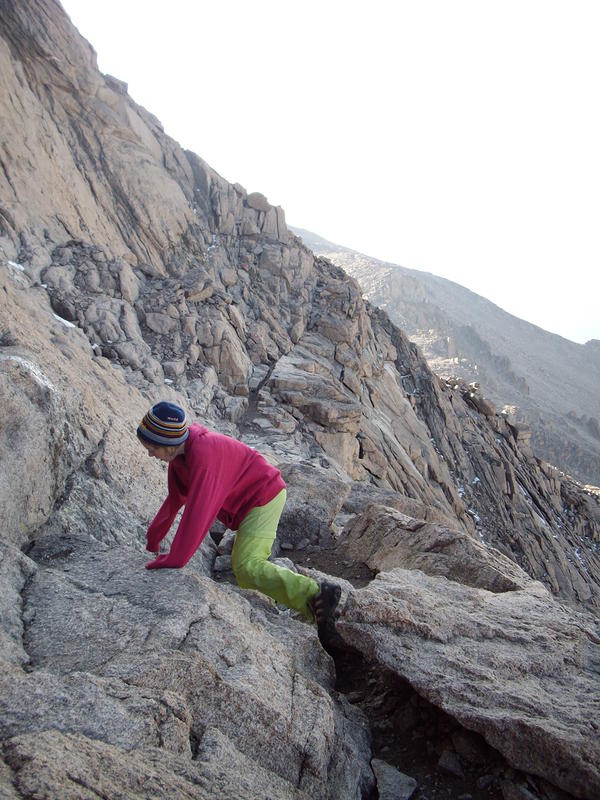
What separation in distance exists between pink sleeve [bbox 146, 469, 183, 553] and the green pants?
52cm

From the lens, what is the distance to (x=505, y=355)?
64812 mm

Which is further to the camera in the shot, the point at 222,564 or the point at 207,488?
the point at 222,564

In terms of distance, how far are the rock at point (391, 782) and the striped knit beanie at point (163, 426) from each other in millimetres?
2191

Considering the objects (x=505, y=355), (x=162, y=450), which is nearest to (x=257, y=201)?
(x=162, y=450)

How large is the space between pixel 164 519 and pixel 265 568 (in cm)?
86

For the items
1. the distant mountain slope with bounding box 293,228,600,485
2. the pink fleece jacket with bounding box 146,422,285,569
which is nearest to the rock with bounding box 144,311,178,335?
the pink fleece jacket with bounding box 146,422,285,569

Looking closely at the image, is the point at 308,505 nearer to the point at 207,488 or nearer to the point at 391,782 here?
the point at 207,488

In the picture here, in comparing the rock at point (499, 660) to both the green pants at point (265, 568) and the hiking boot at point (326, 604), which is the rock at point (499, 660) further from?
the green pants at point (265, 568)

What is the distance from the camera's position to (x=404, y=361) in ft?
80.0

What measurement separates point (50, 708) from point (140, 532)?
2.46 m

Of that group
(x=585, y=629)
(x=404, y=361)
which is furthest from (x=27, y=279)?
(x=404, y=361)

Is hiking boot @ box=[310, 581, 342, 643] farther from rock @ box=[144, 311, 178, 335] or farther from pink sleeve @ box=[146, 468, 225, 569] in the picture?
rock @ box=[144, 311, 178, 335]

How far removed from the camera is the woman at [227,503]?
3.39m

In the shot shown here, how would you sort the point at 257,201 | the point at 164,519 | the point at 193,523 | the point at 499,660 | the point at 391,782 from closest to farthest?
the point at 391,782
the point at 499,660
the point at 193,523
the point at 164,519
the point at 257,201
